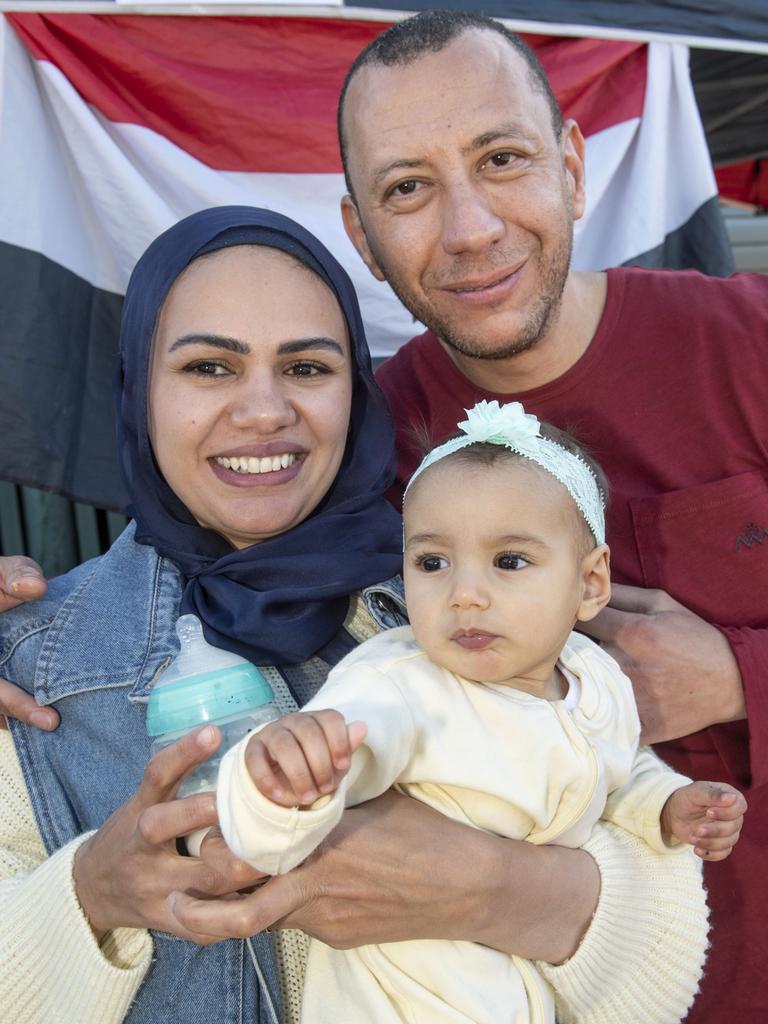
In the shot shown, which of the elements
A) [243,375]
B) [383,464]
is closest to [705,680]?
[383,464]

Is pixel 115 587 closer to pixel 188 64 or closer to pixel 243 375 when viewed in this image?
pixel 243 375

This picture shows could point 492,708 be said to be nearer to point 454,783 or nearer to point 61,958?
point 454,783

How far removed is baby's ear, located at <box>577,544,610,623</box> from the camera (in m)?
1.96

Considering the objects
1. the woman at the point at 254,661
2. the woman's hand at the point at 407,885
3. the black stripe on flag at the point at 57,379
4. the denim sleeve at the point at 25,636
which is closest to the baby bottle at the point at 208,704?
the woman at the point at 254,661

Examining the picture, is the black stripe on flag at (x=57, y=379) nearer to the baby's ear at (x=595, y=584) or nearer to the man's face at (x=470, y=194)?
the man's face at (x=470, y=194)

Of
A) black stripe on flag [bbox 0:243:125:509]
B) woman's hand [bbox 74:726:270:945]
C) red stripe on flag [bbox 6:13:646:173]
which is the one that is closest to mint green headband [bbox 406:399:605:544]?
woman's hand [bbox 74:726:270:945]

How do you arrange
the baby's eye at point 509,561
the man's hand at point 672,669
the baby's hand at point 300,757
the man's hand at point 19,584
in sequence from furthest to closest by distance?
the man's hand at point 672,669, the man's hand at point 19,584, the baby's eye at point 509,561, the baby's hand at point 300,757

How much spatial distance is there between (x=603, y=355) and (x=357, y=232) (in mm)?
802

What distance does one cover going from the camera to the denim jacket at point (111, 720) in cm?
191

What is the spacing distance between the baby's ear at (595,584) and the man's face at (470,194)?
29.3 inches

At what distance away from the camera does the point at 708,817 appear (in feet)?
→ 6.24

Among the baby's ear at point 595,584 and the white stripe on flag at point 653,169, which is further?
the white stripe on flag at point 653,169

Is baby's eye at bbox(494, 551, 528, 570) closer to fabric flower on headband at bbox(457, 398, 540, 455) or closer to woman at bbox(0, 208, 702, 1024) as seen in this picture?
fabric flower on headband at bbox(457, 398, 540, 455)

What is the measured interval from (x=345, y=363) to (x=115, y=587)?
2.27ft
